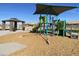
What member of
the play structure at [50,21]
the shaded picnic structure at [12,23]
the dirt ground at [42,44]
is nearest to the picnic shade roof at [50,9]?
the play structure at [50,21]

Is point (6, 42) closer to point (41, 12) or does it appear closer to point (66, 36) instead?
point (41, 12)

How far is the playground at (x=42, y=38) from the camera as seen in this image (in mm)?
5703

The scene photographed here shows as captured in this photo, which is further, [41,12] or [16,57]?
[41,12]

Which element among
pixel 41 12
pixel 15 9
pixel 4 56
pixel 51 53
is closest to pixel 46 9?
pixel 41 12

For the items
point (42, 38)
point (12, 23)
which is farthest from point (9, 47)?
point (42, 38)

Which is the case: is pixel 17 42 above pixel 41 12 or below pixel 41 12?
below

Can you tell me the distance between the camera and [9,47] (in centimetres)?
584

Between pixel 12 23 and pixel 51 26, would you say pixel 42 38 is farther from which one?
pixel 12 23

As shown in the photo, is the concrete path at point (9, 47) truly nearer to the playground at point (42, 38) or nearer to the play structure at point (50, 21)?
the playground at point (42, 38)

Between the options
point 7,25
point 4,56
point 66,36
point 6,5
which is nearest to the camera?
point 4,56

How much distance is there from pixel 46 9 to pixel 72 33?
1008 mm

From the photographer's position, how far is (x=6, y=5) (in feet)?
19.1

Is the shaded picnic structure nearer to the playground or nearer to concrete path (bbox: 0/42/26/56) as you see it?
the playground

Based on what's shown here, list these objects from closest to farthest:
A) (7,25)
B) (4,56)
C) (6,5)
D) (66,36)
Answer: (4,56) → (6,5) → (7,25) → (66,36)
